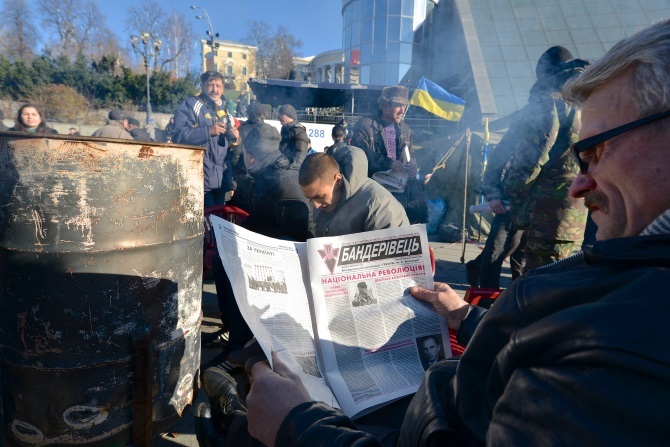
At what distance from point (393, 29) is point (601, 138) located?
34985 millimetres

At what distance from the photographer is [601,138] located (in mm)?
755

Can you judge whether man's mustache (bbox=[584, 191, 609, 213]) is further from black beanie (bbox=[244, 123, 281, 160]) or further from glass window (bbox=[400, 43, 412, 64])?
glass window (bbox=[400, 43, 412, 64])

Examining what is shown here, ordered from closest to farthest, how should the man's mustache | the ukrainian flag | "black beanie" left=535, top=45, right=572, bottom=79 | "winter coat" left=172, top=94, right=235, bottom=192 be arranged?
the man's mustache
"black beanie" left=535, top=45, right=572, bottom=79
"winter coat" left=172, top=94, right=235, bottom=192
the ukrainian flag

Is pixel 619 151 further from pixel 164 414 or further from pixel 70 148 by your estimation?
pixel 164 414

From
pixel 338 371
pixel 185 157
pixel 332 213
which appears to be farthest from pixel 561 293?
pixel 332 213

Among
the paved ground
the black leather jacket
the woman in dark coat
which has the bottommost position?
the paved ground

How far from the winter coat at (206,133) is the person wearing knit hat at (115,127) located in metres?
0.96

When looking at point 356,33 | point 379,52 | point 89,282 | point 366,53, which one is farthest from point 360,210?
point 356,33

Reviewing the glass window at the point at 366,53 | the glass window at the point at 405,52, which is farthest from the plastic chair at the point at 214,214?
the glass window at the point at 366,53

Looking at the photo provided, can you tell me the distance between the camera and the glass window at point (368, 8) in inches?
1289

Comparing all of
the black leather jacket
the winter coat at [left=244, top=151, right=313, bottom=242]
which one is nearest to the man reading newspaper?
the black leather jacket

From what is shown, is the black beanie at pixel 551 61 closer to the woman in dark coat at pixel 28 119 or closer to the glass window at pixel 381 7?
the woman in dark coat at pixel 28 119

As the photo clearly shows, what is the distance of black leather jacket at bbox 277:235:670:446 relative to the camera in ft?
1.64

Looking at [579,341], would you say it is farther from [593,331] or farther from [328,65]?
[328,65]
